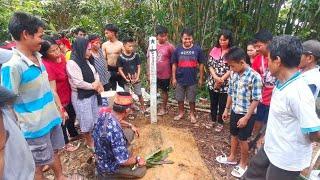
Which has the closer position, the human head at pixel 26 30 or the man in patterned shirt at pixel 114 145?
the human head at pixel 26 30

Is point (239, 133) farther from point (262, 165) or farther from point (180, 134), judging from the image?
point (180, 134)

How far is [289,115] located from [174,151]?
1914mm

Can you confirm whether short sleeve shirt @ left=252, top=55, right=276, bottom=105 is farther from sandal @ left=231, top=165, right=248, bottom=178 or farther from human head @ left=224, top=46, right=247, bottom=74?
sandal @ left=231, top=165, right=248, bottom=178

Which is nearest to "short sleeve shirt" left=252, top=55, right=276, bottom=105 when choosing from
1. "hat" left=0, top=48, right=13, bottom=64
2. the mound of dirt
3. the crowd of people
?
the crowd of people

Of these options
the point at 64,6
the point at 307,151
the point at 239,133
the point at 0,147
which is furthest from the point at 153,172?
the point at 64,6

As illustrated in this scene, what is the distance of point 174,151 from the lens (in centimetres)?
401

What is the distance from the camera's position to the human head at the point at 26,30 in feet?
8.87

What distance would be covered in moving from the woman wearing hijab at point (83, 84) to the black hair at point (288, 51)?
2.29m

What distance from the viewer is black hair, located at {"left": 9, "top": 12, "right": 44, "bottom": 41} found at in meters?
2.70

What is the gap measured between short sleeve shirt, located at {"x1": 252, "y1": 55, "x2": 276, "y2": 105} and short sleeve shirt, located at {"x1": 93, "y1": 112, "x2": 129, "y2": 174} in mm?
1992

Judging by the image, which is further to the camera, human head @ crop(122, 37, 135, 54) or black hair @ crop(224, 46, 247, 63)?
human head @ crop(122, 37, 135, 54)

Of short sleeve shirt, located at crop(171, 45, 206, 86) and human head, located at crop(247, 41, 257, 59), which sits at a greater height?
human head, located at crop(247, 41, 257, 59)

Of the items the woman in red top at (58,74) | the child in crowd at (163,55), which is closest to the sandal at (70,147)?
the woman in red top at (58,74)

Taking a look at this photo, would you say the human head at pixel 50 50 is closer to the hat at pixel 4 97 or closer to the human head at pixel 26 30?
the human head at pixel 26 30
